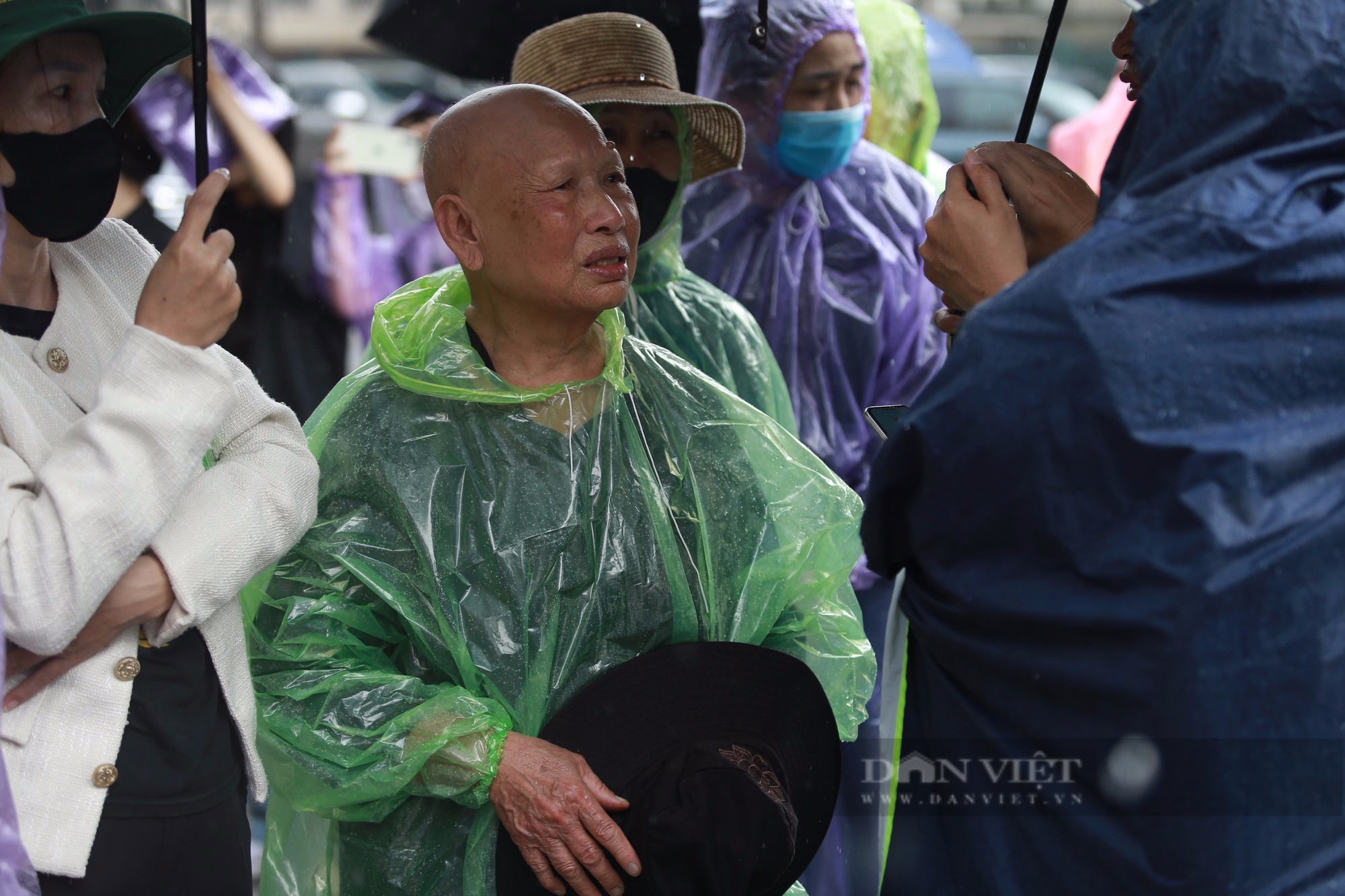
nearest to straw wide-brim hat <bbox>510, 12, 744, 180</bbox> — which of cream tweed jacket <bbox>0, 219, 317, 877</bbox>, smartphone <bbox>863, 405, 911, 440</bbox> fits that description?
smartphone <bbox>863, 405, 911, 440</bbox>

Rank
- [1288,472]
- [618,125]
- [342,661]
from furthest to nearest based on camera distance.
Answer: [618,125] → [342,661] → [1288,472]

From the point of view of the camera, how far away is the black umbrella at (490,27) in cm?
312

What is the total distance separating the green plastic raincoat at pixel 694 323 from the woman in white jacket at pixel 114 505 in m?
1.20

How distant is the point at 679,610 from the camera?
1.96 meters

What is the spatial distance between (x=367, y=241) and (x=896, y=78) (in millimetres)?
2028

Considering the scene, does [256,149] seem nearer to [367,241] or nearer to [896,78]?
[367,241]

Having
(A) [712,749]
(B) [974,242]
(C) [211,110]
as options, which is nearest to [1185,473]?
(B) [974,242]

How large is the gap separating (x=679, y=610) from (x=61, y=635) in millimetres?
868

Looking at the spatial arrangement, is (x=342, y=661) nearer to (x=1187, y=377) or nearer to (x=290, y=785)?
(x=290, y=785)

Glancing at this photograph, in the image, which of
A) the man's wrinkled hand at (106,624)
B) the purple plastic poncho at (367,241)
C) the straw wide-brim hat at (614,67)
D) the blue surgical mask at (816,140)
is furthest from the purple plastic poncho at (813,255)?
the man's wrinkled hand at (106,624)

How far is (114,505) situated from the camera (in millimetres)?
1426

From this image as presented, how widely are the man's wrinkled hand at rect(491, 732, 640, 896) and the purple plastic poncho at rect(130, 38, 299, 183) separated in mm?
2813

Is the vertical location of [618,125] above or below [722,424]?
above

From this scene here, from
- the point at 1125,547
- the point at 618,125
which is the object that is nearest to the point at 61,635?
the point at 1125,547
